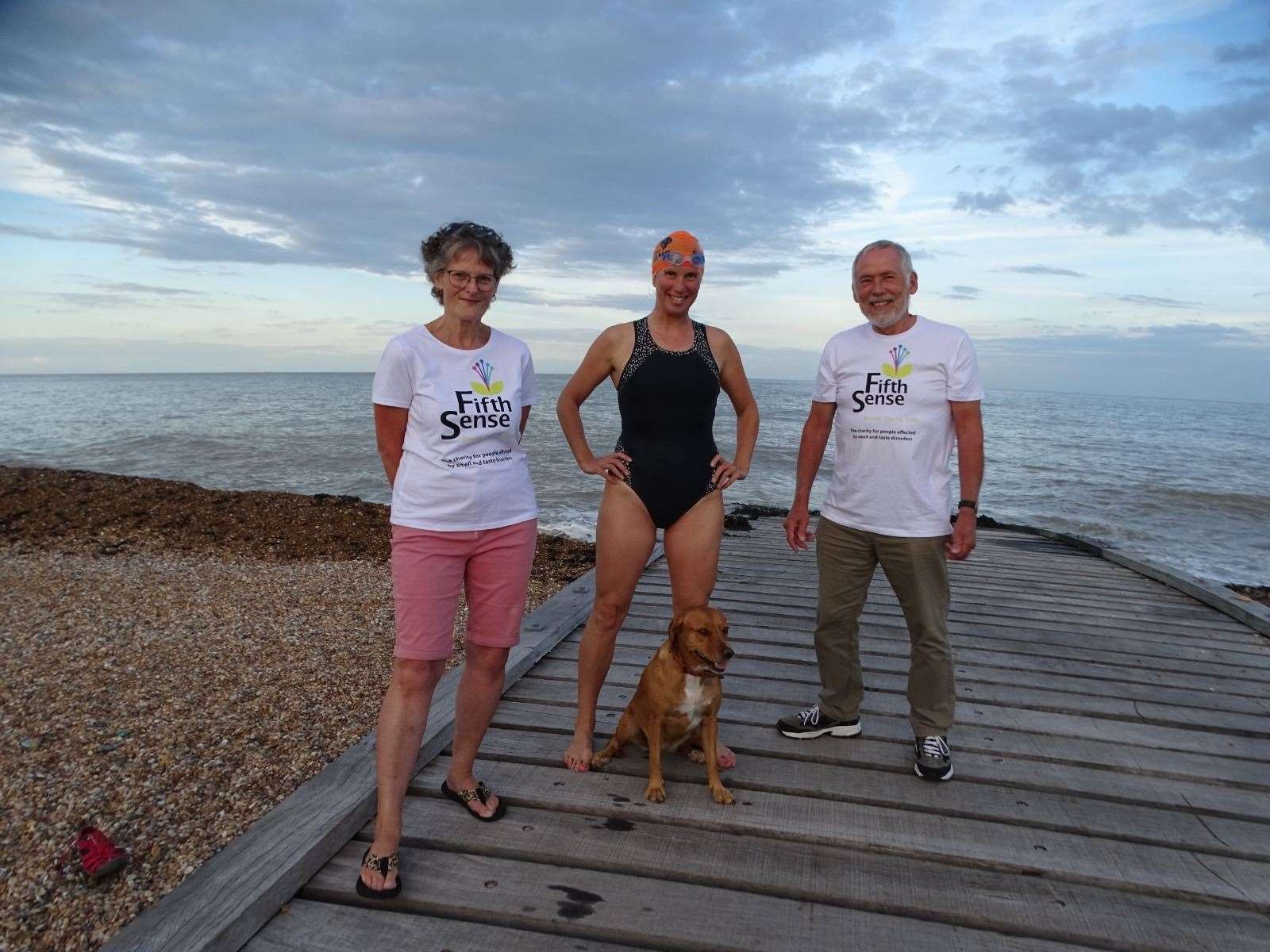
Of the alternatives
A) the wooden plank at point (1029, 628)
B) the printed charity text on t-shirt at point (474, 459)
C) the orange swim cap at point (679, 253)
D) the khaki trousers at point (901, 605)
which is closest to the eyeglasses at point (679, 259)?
the orange swim cap at point (679, 253)

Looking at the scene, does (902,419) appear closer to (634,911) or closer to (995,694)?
(995,694)

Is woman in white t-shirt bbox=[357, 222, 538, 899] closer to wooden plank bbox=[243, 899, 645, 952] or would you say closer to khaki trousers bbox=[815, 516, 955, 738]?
wooden plank bbox=[243, 899, 645, 952]

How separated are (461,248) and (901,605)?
220 cm

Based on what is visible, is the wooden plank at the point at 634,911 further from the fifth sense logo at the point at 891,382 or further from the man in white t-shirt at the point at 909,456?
the fifth sense logo at the point at 891,382

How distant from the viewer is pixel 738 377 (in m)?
Answer: 3.12

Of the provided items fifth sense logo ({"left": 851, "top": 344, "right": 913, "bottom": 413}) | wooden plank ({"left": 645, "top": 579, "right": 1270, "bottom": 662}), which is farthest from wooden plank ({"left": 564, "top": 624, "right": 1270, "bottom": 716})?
fifth sense logo ({"left": 851, "top": 344, "right": 913, "bottom": 413})

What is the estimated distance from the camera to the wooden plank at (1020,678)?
395cm

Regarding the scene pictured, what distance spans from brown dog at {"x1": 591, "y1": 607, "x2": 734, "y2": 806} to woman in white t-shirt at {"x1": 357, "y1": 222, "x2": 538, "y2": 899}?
2.15 ft

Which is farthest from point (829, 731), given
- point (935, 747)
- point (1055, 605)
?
point (1055, 605)

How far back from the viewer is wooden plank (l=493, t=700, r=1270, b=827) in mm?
2854

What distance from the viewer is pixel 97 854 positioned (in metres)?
2.74

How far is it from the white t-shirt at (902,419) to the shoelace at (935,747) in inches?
32.6

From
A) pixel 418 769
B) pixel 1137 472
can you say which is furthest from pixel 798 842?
pixel 1137 472

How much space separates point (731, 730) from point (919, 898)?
1.23 meters
